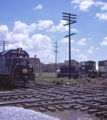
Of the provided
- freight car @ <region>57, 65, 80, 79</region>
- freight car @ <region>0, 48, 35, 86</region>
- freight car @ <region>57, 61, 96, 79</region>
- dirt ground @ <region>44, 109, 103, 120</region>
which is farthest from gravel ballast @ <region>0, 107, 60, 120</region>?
freight car @ <region>57, 65, 80, 79</region>

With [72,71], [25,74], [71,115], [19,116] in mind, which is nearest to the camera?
[19,116]

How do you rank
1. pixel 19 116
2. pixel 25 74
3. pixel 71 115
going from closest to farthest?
1. pixel 19 116
2. pixel 71 115
3. pixel 25 74

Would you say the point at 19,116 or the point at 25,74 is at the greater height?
the point at 25,74

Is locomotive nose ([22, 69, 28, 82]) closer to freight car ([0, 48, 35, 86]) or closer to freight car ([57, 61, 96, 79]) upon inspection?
freight car ([0, 48, 35, 86])

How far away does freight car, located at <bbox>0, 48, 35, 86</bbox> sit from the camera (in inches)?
451

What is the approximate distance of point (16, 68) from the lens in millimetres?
11836

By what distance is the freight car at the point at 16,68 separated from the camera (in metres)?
11.5

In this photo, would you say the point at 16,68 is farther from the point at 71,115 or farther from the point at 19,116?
the point at 19,116

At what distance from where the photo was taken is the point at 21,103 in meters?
6.05

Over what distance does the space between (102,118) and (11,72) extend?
322 inches

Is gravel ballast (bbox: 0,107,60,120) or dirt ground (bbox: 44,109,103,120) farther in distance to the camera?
dirt ground (bbox: 44,109,103,120)

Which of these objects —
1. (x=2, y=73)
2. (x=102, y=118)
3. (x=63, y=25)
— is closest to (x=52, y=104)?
(x=102, y=118)

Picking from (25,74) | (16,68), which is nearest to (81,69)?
(25,74)

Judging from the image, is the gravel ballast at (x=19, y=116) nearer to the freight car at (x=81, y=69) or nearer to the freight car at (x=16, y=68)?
the freight car at (x=16, y=68)
